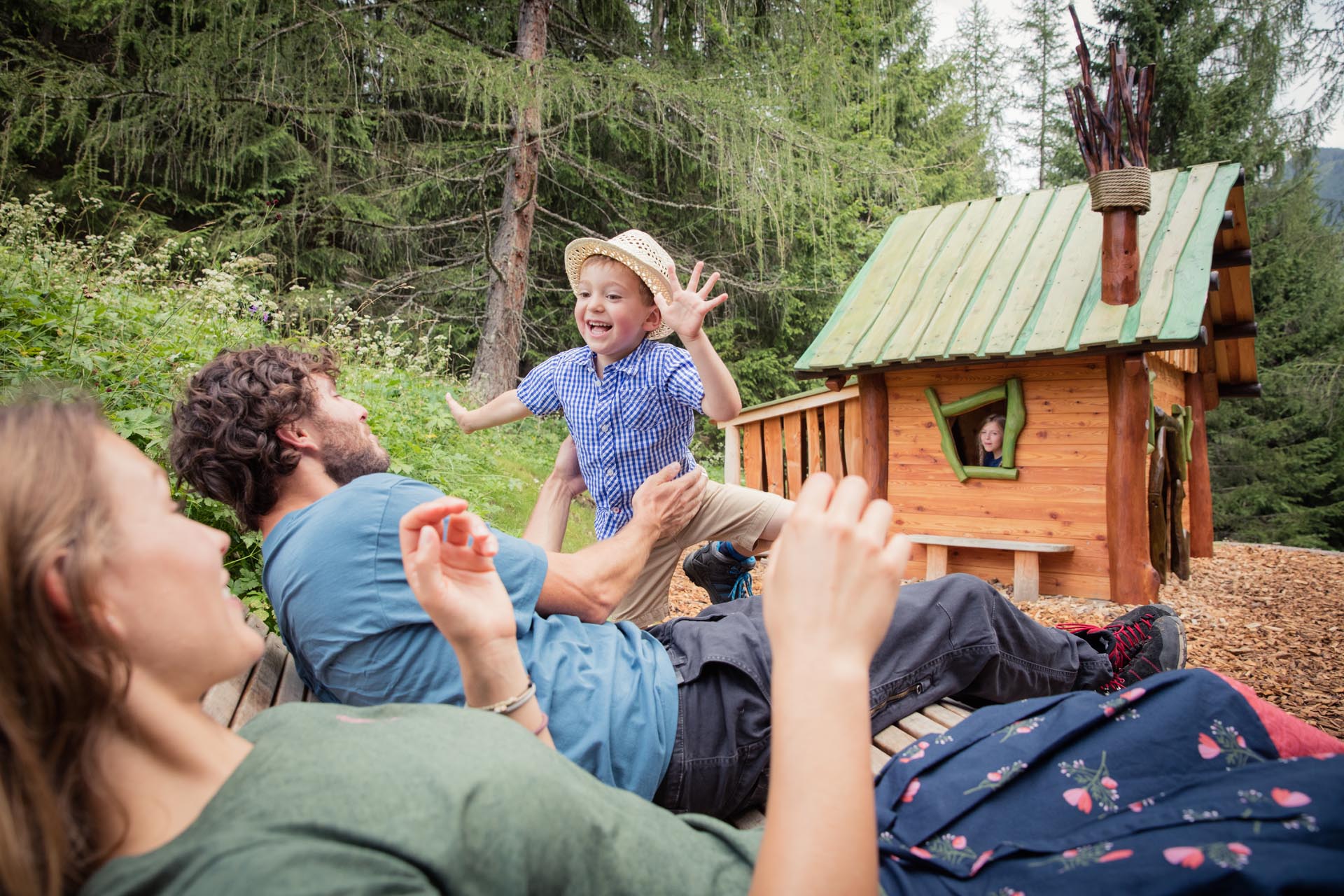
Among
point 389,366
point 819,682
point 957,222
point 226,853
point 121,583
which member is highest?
point 957,222

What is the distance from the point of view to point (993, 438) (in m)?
6.64

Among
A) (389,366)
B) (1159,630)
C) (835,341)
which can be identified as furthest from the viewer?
(835,341)

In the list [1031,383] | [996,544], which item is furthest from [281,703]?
[1031,383]

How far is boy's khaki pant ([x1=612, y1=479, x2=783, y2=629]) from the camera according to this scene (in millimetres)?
3215

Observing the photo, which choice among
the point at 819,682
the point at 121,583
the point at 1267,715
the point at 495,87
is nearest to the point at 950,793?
the point at 1267,715

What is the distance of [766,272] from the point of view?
14148mm

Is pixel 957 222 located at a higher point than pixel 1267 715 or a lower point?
higher

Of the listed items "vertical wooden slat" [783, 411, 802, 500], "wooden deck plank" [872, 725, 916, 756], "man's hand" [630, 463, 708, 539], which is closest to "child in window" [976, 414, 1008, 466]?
"vertical wooden slat" [783, 411, 802, 500]

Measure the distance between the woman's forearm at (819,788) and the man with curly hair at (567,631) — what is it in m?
0.81

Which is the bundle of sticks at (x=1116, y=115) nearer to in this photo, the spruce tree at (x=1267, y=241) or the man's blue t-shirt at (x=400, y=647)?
the man's blue t-shirt at (x=400, y=647)

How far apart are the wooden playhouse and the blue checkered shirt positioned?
12.0ft

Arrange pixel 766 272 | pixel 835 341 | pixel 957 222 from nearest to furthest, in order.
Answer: pixel 835 341 < pixel 957 222 < pixel 766 272

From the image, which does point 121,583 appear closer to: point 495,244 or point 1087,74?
point 1087,74

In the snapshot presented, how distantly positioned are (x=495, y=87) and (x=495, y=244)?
1.91 m
